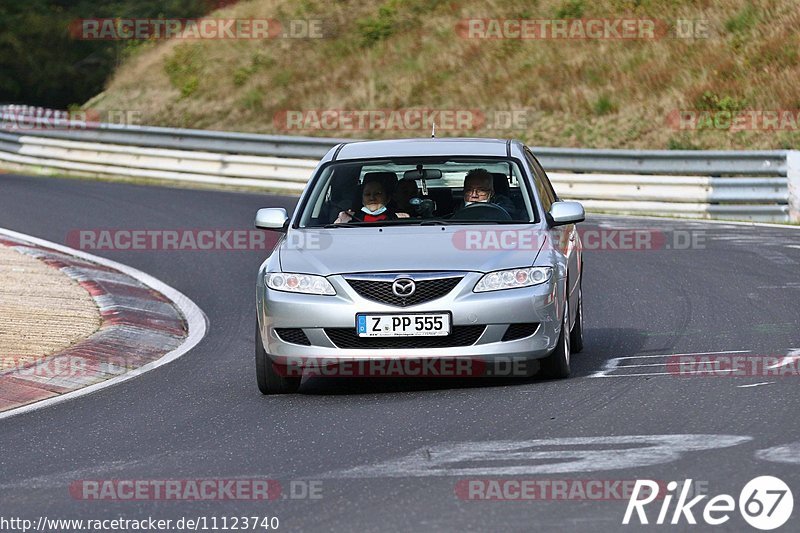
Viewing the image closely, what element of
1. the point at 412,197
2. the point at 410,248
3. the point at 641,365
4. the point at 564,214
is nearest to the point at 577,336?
the point at 641,365

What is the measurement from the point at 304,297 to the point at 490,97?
23400 mm

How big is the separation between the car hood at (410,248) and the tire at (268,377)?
55cm

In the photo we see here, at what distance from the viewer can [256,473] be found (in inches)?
265

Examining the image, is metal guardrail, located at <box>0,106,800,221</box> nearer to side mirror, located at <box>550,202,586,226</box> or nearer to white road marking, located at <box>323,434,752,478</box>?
side mirror, located at <box>550,202,586,226</box>

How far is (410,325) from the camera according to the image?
860 centimetres

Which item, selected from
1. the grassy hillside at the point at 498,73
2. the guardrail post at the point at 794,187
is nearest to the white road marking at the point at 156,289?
the guardrail post at the point at 794,187

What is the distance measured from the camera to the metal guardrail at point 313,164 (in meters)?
20.5

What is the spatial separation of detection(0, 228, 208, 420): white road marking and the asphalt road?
15cm

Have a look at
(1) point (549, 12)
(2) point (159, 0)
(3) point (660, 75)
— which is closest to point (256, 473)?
(3) point (660, 75)

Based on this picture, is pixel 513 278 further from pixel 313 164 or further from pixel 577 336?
pixel 313 164

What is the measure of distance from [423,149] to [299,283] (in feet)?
6.03

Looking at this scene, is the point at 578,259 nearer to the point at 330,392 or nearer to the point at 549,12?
the point at 330,392

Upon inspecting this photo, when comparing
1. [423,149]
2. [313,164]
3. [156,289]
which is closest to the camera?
[423,149]

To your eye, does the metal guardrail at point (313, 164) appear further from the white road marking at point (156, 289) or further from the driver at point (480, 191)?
the driver at point (480, 191)
